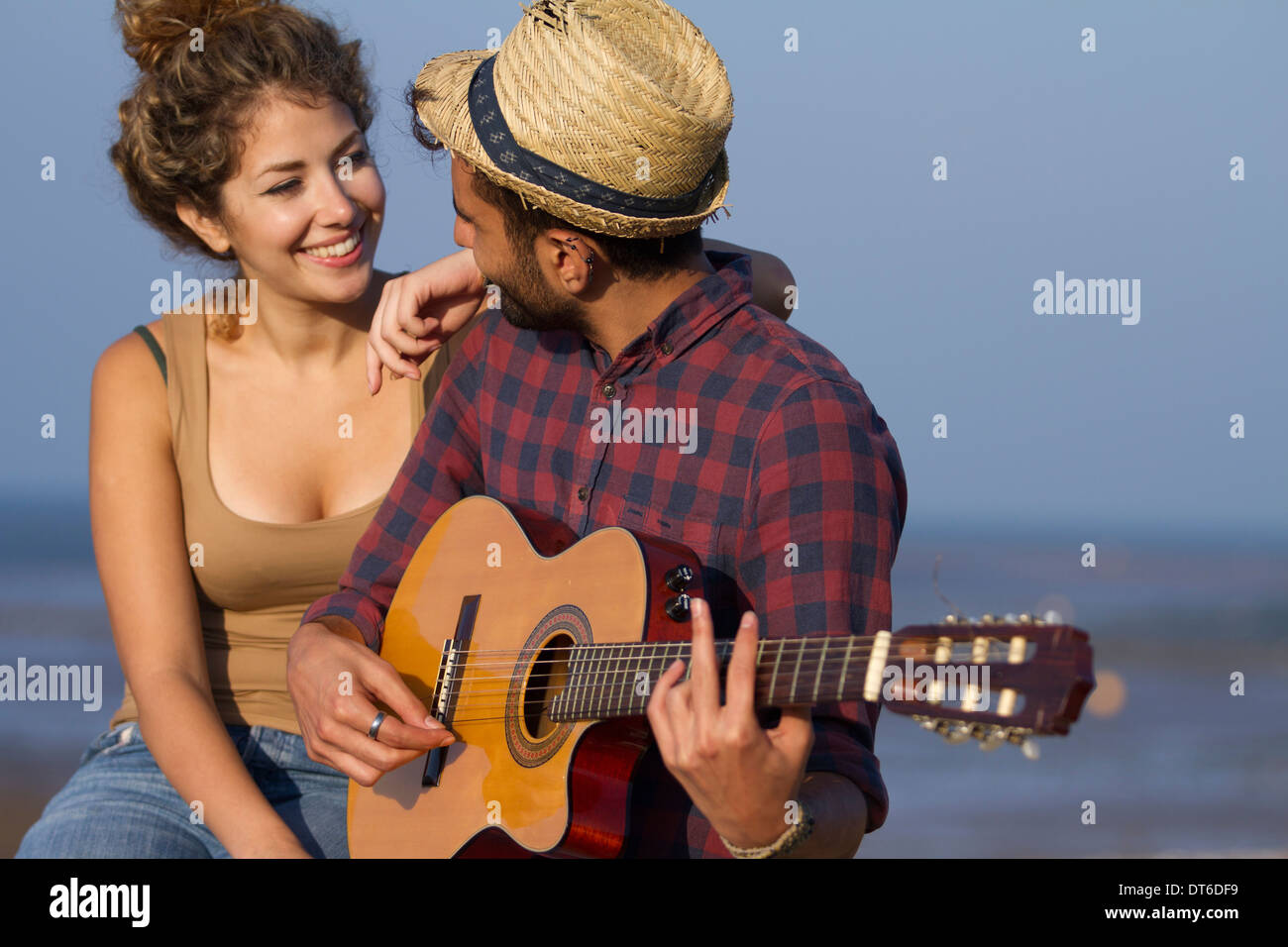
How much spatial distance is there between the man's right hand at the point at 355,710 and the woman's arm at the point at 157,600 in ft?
0.82

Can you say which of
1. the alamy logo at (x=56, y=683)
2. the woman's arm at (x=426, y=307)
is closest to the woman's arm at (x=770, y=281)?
the woman's arm at (x=426, y=307)

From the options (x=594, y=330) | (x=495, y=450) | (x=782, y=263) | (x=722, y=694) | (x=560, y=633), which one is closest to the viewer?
(x=722, y=694)

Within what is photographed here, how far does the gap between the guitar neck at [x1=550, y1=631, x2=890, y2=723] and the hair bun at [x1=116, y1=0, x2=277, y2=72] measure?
1.93m

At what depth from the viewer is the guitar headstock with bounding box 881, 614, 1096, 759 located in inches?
60.9

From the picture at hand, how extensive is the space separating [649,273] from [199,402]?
4.46ft

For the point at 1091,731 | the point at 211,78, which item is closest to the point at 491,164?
the point at 211,78

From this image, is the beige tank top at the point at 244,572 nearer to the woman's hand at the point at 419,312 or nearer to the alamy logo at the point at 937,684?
the woman's hand at the point at 419,312

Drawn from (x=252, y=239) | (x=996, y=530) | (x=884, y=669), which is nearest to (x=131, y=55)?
(x=252, y=239)

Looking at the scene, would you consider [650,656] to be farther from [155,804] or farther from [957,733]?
[155,804]

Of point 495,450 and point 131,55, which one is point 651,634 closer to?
point 495,450

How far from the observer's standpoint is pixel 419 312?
2.87m

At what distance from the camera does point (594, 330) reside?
2496 mm

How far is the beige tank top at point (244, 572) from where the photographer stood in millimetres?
3109
